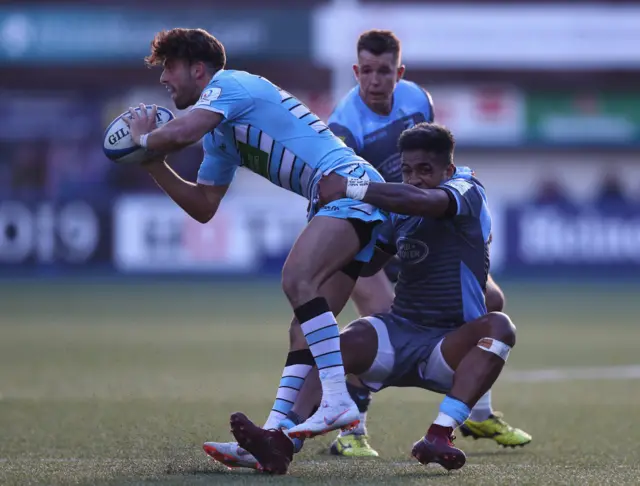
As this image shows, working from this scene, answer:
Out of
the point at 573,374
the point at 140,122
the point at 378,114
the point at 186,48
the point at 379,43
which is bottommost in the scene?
the point at 573,374

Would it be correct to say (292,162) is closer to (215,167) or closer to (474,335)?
(215,167)

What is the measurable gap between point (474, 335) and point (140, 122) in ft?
6.23

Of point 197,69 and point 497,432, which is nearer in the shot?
point 197,69

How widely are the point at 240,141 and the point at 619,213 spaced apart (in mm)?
16280

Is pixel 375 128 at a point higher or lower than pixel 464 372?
higher

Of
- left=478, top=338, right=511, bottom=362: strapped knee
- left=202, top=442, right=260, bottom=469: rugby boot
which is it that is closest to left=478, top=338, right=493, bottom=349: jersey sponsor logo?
left=478, top=338, right=511, bottom=362: strapped knee

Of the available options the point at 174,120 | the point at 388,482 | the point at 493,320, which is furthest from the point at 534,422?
the point at 174,120

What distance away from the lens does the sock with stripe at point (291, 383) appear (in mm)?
5555

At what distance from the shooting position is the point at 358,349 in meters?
5.82

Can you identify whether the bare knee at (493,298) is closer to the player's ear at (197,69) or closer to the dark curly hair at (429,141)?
the dark curly hair at (429,141)

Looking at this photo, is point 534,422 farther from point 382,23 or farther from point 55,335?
point 382,23

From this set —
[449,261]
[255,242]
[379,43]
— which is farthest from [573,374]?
[255,242]

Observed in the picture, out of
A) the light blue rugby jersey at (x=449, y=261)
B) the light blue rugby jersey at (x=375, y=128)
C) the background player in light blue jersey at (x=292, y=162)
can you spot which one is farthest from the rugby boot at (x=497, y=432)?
the light blue rugby jersey at (x=375, y=128)

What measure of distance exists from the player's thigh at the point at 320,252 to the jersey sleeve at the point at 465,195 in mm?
495
